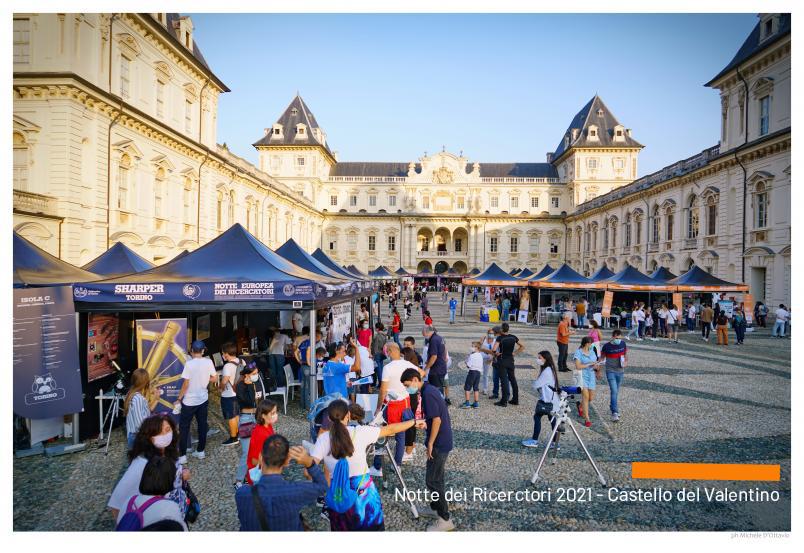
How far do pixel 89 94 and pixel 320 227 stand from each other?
42.6 meters

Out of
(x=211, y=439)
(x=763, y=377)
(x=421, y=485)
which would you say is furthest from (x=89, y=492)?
(x=763, y=377)

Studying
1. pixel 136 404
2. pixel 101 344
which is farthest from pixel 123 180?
pixel 136 404

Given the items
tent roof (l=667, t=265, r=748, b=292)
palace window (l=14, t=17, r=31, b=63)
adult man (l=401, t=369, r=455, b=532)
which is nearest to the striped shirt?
adult man (l=401, t=369, r=455, b=532)

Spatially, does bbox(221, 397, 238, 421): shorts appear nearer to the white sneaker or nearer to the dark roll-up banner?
the dark roll-up banner

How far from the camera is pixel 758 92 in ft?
56.1

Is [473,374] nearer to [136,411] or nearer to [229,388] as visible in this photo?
[229,388]

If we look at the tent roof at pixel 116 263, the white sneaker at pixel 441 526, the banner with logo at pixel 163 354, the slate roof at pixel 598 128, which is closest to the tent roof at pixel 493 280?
the tent roof at pixel 116 263

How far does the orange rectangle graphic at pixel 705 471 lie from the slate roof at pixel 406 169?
5952cm

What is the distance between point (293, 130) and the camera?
187 feet

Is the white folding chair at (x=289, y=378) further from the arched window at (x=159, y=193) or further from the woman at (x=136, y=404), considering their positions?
the arched window at (x=159, y=193)

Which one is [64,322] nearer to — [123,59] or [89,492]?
[89,492]

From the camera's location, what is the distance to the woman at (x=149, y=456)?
3385 millimetres

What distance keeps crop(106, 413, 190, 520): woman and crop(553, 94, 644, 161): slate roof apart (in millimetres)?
58785

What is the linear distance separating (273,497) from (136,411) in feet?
10.1
